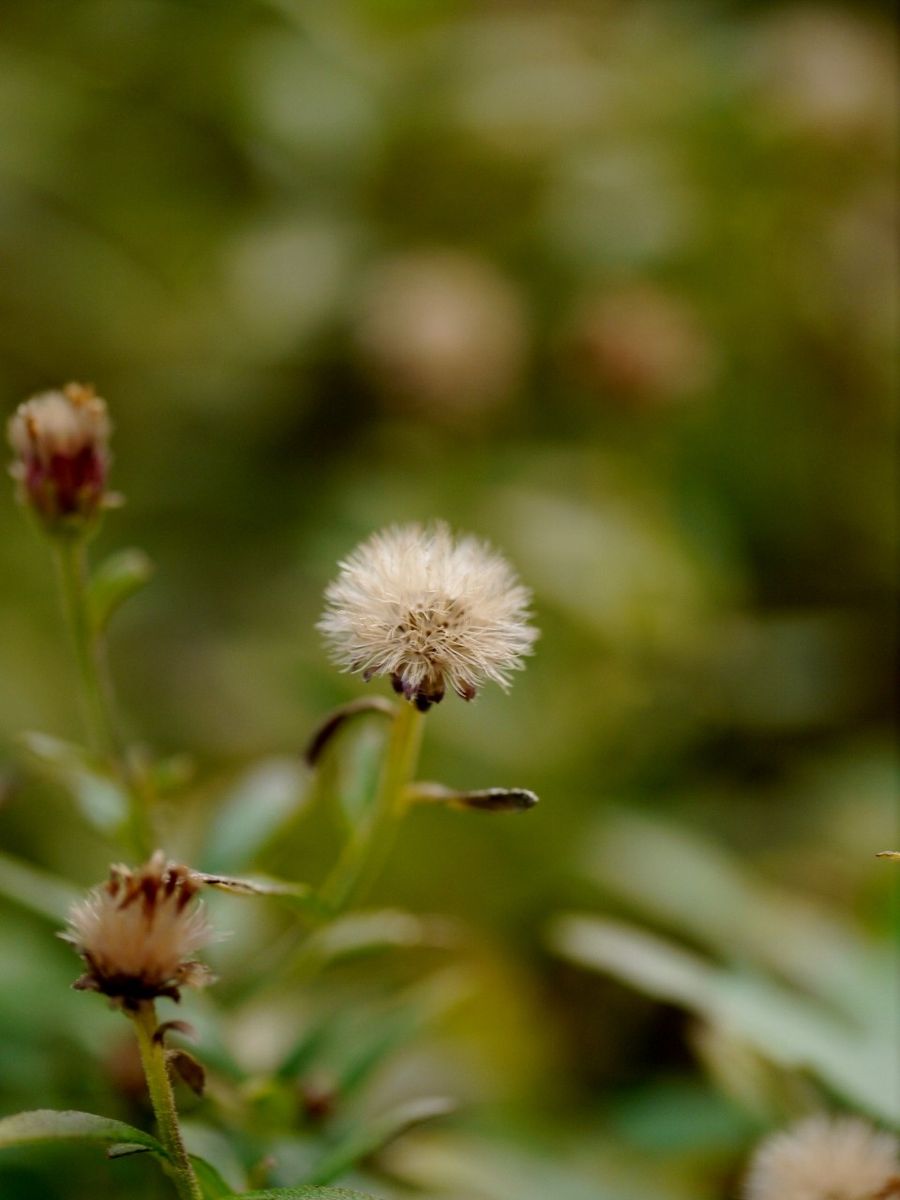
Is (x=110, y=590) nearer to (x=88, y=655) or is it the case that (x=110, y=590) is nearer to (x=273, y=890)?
(x=88, y=655)

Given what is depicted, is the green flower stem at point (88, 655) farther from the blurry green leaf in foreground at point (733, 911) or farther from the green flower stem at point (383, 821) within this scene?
the blurry green leaf in foreground at point (733, 911)

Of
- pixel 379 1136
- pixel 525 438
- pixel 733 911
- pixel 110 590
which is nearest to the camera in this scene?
pixel 379 1136

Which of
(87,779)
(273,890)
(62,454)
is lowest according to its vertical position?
(273,890)

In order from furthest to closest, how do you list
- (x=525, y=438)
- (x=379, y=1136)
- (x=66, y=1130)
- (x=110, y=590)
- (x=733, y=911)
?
(x=525, y=438), (x=733, y=911), (x=110, y=590), (x=379, y=1136), (x=66, y=1130)

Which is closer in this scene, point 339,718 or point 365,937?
point 339,718

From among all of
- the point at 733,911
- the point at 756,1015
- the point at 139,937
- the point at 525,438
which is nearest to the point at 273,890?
the point at 139,937

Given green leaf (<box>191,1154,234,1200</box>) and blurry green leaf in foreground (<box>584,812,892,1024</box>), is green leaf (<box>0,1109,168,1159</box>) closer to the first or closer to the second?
green leaf (<box>191,1154,234,1200</box>)

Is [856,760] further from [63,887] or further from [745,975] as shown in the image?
[63,887]
